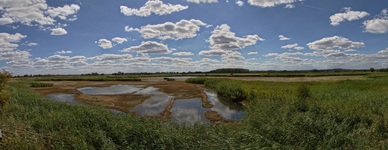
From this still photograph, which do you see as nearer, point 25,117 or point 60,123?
point 60,123

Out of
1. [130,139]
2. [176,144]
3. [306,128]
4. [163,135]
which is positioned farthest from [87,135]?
[306,128]

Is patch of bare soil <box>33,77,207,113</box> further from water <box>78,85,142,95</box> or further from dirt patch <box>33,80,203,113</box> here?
water <box>78,85,142,95</box>

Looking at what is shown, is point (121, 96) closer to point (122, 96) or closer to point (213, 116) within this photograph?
point (122, 96)

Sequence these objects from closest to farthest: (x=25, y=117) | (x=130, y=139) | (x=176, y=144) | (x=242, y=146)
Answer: (x=242, y=146) → (x=176, y=144) → (x=130, y=139) → (x=25, y=117)

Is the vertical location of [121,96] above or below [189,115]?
above

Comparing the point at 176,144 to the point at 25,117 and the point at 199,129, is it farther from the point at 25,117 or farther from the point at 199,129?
the point at 25,117

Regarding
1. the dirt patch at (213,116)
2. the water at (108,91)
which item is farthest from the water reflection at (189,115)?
the water at (108,91)

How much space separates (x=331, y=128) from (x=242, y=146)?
5.09 meters

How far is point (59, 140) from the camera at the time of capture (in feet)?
31.3

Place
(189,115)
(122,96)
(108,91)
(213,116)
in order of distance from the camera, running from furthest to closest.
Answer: (108,91) → (122,96) → (189,115) → (213,116)

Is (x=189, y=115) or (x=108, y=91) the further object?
(x=108, y=91)

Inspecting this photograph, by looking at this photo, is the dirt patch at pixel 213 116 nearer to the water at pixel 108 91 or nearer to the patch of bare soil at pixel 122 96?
the patch of bare soil at pixel 122 96

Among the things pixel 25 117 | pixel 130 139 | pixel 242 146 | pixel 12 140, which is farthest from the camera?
pixel 25 117

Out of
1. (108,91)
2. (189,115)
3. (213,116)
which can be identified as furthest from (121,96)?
(213,116)
